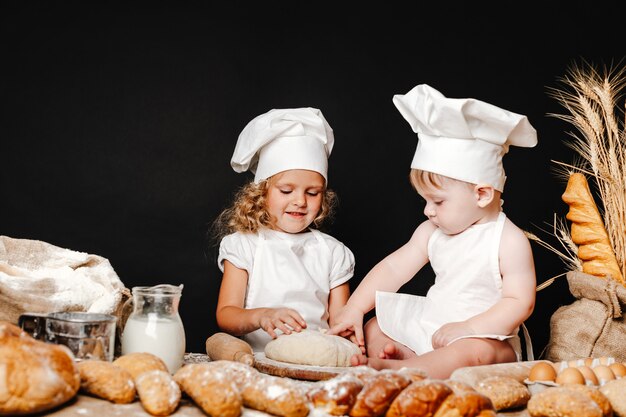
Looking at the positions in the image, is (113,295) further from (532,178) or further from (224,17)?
(532,178)

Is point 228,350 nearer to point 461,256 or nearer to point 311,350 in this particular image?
point 311,350

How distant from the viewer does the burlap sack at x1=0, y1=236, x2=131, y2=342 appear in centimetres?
203

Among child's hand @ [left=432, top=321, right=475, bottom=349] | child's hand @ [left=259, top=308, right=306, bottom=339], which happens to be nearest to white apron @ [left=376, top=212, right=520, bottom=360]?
child's hand @ [left=432, top=321, right=475, bottom=349]

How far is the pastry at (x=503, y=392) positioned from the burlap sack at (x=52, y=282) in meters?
0.98

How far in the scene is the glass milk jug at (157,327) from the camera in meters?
1.86

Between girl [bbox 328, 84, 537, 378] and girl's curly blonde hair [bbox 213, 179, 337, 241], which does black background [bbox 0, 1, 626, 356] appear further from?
girl [bbox 328, 84, 537, 378]

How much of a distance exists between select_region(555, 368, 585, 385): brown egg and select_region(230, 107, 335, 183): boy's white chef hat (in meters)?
1.18

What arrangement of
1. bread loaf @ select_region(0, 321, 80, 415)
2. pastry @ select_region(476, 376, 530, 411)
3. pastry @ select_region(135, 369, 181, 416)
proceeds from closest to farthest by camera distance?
bread loaf @ select_region(0, 321, 80, 415), pastry @ select_region(135, 369, 181, 416), pastry @ select_region(476, 376, 530, 411)

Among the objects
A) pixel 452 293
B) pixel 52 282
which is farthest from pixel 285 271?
pixel 52 282

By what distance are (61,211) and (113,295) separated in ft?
3.89

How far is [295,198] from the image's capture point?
111 inches

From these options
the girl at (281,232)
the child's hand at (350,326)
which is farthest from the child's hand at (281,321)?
the girl at (281,232)

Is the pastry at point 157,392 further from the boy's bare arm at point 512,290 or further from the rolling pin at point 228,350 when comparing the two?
the boy's bare arm at point 512,290

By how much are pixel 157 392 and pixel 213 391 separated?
0.11 metres
